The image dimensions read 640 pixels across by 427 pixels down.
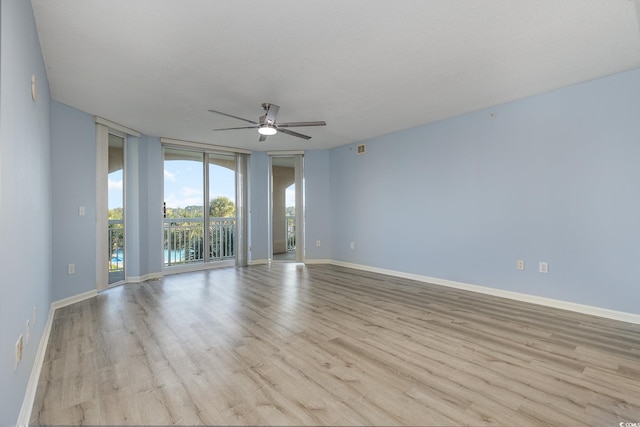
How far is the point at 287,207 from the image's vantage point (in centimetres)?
718

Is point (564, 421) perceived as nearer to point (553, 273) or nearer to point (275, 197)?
point (553, 273)

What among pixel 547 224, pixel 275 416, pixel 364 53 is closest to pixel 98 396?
pixel 275 416

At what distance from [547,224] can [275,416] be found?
3587mm

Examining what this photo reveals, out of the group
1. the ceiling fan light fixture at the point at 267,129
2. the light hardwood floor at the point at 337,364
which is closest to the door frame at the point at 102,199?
the light hardwood floor at the point at 337,364

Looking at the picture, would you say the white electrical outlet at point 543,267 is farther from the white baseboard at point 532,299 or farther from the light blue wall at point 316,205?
the light blue wall at point 316,205

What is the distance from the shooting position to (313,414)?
1580 millimetres

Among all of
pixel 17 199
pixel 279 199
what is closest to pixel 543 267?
pixel 17 199

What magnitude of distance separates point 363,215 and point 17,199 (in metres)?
4.76

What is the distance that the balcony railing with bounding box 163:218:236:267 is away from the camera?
5641 millimetres

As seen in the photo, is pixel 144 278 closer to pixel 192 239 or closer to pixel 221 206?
pixel 192 239

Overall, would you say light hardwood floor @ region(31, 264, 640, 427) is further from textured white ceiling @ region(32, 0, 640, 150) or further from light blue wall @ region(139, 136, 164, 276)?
textured white ceiling @ region(32, 0, 640, 150)

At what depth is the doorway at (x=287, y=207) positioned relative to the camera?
632cm

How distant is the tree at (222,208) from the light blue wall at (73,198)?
7.20 ft

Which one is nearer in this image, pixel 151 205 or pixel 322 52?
pixel 322 52
